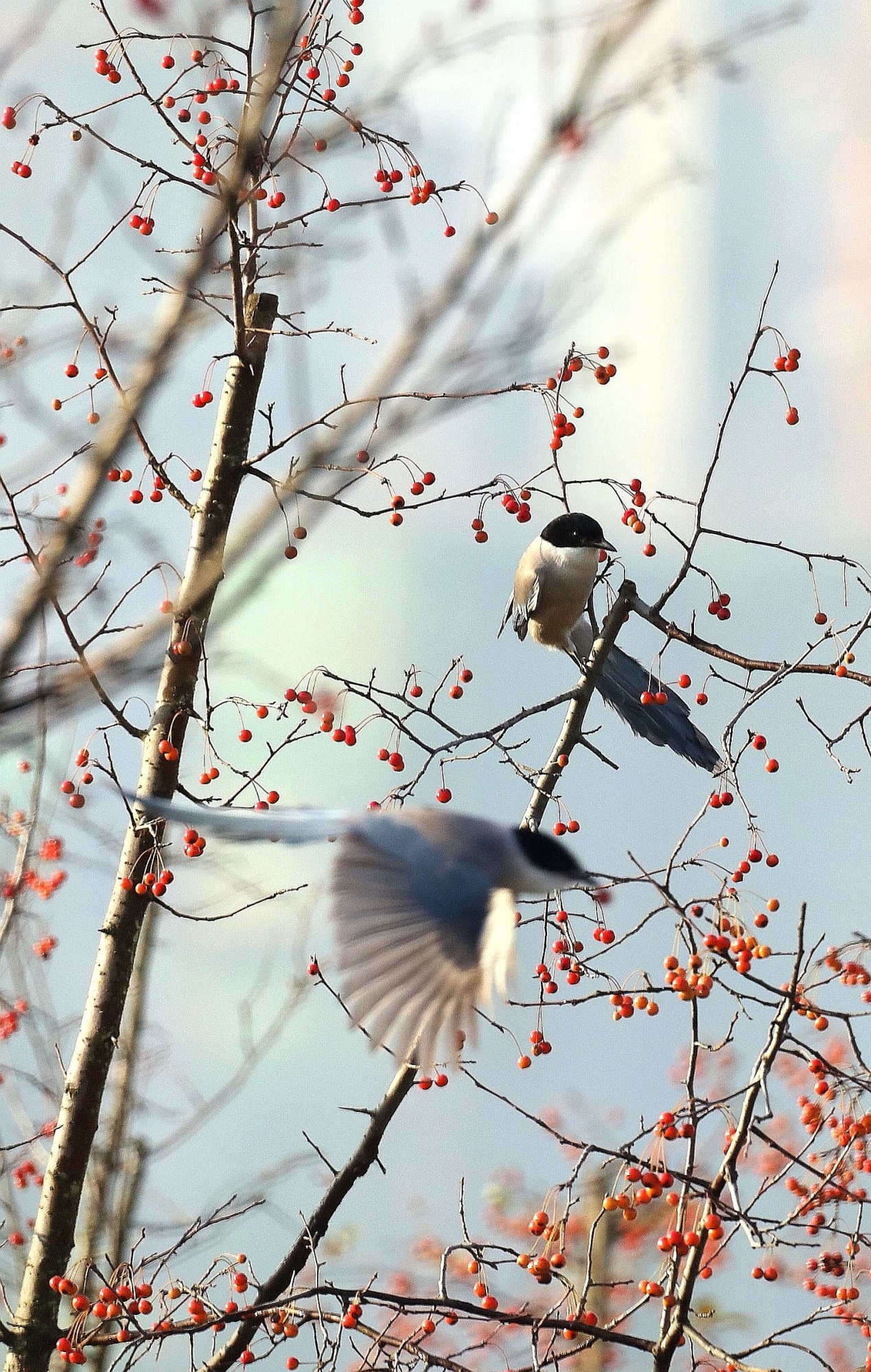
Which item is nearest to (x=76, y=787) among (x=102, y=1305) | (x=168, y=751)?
(x=168, y=751)

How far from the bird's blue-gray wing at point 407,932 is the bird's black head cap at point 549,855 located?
0.13m

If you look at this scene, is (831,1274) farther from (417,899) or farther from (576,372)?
(576,372)

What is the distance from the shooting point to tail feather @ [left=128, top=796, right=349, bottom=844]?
1.69 metres

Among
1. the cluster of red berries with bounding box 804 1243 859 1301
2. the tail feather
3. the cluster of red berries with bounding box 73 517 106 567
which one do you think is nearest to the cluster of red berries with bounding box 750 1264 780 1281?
the cluster of red berries with bounding box 804 1243 859 1301

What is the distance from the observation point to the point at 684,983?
1377 millimetres

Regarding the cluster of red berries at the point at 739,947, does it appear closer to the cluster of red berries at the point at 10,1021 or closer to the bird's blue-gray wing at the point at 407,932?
the bird's blue-gray wing at the point at 407,932

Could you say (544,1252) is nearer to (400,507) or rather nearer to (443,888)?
(443,888)

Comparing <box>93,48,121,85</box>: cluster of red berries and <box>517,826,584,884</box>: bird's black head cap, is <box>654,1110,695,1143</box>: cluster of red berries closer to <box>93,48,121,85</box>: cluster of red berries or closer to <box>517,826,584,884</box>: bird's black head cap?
<box>517,826,584,884</box>: bird's black head cap

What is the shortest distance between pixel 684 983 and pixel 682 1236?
1.01ft

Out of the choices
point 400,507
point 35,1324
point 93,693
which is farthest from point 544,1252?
point 400,507

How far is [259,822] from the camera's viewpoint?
1.74m

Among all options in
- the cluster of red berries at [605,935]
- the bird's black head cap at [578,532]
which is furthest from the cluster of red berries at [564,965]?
the bird's black head cap at [578,532]

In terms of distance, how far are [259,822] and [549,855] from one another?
0.41 meters

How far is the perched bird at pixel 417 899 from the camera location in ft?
5.70
